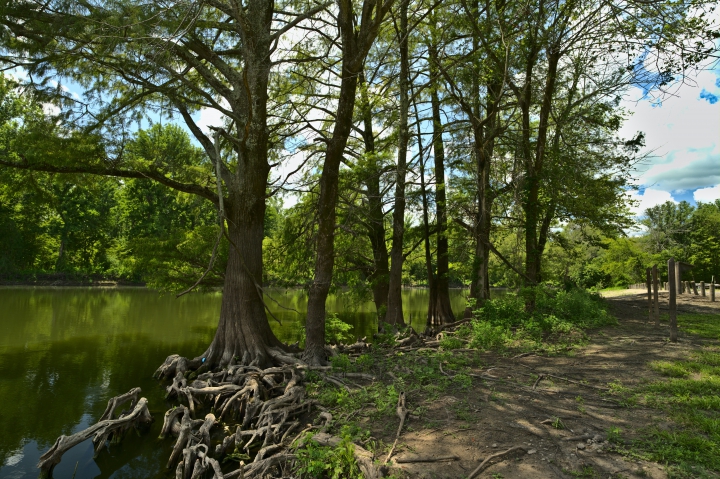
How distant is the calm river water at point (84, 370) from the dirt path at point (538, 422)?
3645 millimetres

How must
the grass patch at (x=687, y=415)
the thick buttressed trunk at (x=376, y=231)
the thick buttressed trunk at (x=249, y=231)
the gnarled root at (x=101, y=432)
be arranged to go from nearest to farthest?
1. the grass patch at (x=687, y=415)
2. the gnarled root at (x=101, y=432)
3. the thick buttressed trunk at (x=249, y=231)
4. the thick buttressed trunk at (x=376, y=231)

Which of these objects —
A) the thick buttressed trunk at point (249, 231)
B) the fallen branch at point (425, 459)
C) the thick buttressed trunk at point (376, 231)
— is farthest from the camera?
the thick buttressed trunk at point (376, 231)

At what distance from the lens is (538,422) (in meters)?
4.75

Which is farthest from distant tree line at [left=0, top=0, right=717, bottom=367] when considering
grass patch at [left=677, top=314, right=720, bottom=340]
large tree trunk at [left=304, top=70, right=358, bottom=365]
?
grass patch at [left=677, top=314, right=720, bottom=340]

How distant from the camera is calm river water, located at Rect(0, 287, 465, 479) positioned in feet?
19.8

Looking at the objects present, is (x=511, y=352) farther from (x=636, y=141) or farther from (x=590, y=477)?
(x=636, y=141)

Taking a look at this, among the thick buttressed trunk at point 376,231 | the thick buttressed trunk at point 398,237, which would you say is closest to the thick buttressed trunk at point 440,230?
the thick buttressed trunk at point 398,237

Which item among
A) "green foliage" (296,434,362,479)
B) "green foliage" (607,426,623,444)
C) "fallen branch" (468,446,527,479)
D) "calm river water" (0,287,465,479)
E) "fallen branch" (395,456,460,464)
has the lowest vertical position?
"calm river water" (0,287,465,479)

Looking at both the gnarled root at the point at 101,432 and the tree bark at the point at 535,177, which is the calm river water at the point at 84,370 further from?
the tree bark at the point at 535,177

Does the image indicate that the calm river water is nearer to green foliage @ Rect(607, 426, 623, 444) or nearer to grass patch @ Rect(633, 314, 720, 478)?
green foliage @ Rect(607, 426, 623, 444)

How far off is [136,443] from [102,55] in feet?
24.7

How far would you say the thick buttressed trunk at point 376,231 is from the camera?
13227 mm

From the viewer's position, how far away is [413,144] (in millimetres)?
15789

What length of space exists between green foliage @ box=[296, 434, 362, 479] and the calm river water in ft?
7.78
